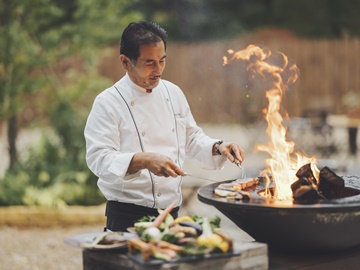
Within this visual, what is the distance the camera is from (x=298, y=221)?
3.29m

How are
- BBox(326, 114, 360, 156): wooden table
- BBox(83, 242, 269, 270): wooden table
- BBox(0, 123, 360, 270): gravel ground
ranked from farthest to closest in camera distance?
BBox(326, 114, 360, 156): wooden table < BBox(0, 123, 360, 270): gravel ground < BBox(83, 242, 269, 270): wooden table

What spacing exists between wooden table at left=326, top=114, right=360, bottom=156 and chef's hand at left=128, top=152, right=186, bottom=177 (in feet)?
29.5

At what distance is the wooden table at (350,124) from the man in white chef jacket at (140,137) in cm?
837

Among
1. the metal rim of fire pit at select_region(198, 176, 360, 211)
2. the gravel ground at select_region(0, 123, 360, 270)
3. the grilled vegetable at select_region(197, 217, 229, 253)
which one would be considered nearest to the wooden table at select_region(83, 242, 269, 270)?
the grilled vegetable at select_region(197, 217, 229, 253)

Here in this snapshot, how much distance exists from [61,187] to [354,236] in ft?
19.1

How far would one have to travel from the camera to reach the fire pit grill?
3229 mm

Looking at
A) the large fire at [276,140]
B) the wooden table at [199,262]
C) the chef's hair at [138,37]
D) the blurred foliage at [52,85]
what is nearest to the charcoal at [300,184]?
the large fire at [276,140]

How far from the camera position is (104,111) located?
359 centimetres

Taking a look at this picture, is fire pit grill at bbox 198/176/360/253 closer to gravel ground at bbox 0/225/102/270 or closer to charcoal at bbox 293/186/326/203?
charcoal at bbox 293/186/326/203

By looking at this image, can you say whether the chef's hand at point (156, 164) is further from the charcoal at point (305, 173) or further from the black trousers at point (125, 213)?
the charcoal at point (305, 173)

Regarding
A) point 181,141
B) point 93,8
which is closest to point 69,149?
point 93,8

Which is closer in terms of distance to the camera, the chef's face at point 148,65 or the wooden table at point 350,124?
the chef's face at point 148,65

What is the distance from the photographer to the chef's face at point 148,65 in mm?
3521

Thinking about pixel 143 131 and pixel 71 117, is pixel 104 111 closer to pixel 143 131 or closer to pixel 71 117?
pixel 143 131
